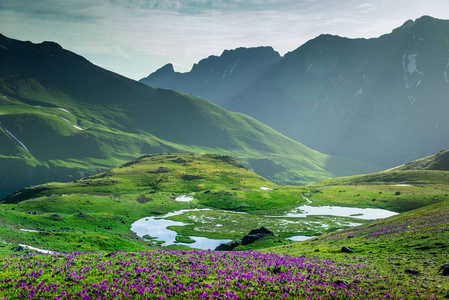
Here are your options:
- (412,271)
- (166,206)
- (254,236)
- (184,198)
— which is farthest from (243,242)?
(184,198)

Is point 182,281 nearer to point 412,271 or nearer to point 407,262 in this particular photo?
point 412,271

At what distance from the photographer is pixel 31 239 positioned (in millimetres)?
45406

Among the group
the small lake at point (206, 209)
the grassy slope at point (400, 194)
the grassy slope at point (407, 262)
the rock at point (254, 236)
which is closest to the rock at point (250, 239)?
the rock at point (254, 236)

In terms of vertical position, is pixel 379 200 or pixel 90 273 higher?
pixel 90 273

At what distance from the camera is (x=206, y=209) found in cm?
12144

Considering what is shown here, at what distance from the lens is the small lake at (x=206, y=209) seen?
75.2 metres

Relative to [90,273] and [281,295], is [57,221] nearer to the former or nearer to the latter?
[90,273]

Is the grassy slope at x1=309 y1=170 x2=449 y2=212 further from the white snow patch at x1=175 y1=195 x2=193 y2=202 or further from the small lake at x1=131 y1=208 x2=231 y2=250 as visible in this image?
the small lake at x1=131 y1=208 x2=231 y2=250

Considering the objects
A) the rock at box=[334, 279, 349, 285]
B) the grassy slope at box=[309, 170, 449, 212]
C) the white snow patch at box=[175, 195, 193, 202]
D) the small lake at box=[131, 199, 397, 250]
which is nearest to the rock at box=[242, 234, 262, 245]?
the small lake at box=[131, 199, 397, 250]

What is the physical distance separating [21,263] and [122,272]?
323 inches

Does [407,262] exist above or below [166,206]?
above

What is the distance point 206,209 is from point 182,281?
105 m

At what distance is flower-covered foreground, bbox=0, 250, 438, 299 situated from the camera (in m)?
16.1

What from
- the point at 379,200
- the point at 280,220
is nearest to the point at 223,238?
the point at 280,220
